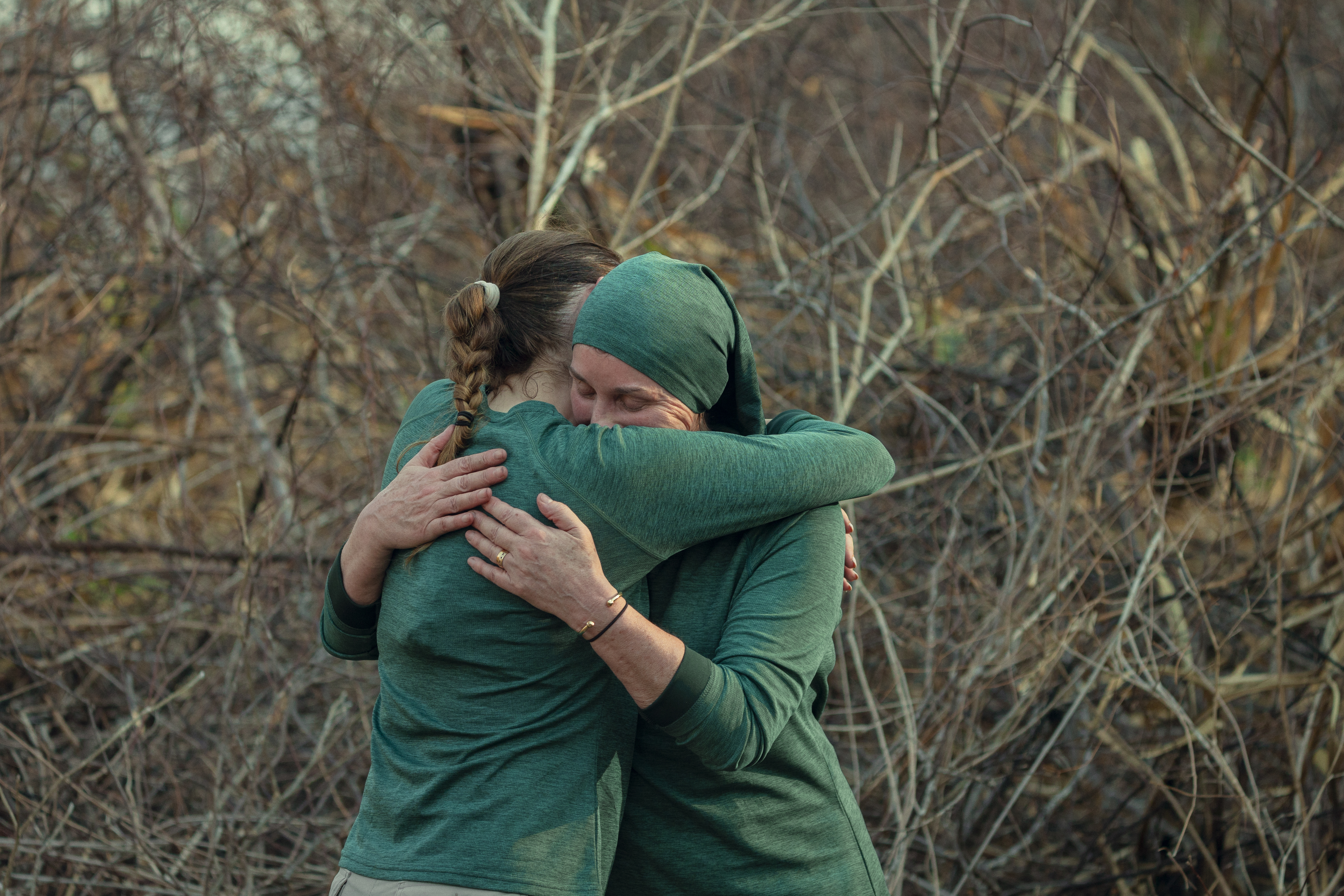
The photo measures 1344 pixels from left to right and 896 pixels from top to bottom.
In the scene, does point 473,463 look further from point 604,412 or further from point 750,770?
point 750,770

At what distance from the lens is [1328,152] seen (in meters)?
4.38

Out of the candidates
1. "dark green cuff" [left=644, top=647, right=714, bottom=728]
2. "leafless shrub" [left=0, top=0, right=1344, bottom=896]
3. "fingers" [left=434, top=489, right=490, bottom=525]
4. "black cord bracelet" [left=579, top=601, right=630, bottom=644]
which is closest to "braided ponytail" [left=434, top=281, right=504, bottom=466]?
"fingers" [left=434, top=489, right=490, bottom=525]

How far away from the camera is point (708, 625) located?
60.3 inches

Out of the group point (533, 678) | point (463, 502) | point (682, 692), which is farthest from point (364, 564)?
point (682, 692)

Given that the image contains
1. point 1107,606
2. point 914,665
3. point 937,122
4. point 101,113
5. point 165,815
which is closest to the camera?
point 165,815

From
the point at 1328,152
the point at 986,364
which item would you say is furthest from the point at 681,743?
the point at 1328,152

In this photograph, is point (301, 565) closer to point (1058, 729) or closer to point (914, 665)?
point (914, 665)

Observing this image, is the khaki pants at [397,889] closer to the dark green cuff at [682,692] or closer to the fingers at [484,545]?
the dark green cuff at [682,692]

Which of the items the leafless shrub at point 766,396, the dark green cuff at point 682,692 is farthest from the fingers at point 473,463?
the leafless shrub at point 766,396

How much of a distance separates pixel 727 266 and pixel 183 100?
2.42 m

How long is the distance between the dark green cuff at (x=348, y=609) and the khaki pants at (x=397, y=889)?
1.22 ft

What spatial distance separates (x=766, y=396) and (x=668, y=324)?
263 cm

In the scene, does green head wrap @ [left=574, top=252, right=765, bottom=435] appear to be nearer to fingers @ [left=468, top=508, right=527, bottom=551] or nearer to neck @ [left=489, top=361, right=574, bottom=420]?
neck @ [left=489, top=361, right=574, bottom=420]

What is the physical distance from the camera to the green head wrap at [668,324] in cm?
146
